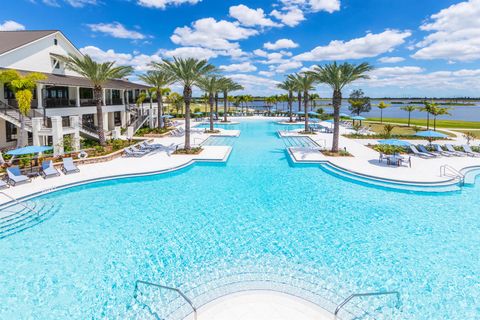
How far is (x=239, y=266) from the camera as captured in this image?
A: 819cm

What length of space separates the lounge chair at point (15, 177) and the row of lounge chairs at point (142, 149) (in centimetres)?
733

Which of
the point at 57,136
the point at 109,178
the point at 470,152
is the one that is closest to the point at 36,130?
the point at 57,136

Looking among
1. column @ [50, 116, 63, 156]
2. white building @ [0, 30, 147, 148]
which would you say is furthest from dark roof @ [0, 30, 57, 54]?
column @ [50, 116, 63, 156]

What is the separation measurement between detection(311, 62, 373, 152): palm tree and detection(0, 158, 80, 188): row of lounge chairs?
18.5 meters

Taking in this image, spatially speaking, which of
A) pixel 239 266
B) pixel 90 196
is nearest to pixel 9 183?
pixel 90 196

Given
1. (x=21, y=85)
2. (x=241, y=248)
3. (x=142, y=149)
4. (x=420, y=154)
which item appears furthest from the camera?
(x=142, y=149)

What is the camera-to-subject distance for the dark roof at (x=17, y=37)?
80.2ft

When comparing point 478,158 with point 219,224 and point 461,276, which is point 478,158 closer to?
point 461,276

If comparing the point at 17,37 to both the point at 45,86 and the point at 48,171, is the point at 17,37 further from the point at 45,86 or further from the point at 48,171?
the point at 48,171

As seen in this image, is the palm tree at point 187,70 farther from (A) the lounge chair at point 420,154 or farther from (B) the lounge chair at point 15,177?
(A) the lounge chair at point 420,154

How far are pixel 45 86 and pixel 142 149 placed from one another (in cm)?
1055

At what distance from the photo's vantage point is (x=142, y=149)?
2353 cm

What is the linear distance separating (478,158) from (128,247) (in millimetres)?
24441

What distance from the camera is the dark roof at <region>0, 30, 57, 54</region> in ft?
80.2
